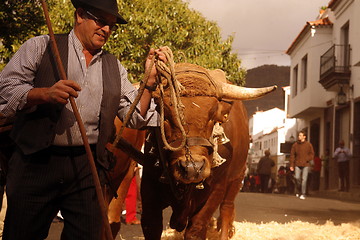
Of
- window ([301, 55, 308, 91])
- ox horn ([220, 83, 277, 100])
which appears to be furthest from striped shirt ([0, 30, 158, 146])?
window ([301, 55, 308, 91])

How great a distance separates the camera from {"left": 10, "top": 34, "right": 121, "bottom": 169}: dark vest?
411 cm

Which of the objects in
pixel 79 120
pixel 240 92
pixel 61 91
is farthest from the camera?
pixel 240 92

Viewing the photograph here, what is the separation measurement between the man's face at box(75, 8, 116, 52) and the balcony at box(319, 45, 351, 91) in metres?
27.1

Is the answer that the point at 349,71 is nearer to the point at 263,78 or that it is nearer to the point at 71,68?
the point at 71,68

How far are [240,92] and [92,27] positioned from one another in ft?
6.52

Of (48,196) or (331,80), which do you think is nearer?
(48,196)

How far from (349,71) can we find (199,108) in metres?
26.0

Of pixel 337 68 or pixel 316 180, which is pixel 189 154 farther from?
pixel 316 180

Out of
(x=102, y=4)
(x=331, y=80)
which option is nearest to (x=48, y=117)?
(x=102, y=4)

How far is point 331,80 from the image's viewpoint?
31.2 m

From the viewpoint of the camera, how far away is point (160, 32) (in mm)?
25188

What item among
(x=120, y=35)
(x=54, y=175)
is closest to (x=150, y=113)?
(x=54, y=175)

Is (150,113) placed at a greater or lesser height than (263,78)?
lesser

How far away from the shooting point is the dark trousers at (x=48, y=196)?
415 centimetres
